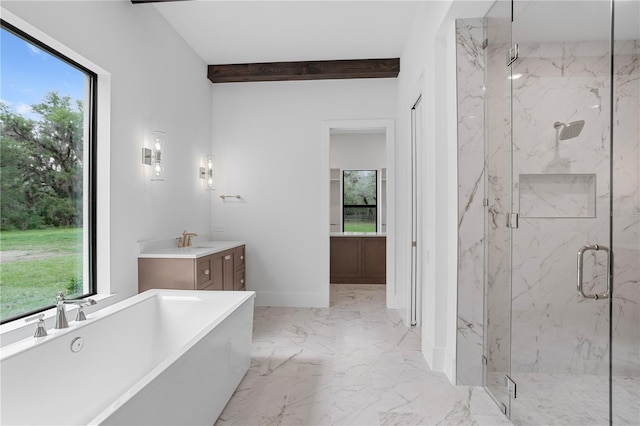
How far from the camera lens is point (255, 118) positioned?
181 inches

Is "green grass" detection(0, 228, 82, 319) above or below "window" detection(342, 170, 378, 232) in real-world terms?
below

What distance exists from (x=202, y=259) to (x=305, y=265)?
174 cm

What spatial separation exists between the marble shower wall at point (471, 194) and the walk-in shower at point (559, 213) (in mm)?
18

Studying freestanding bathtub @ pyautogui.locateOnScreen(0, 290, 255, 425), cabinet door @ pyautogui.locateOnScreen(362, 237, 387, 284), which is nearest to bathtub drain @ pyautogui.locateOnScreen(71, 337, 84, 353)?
freestanding bathtub @ pyautogui.locateOnScreen(0, 290, 255, 425)

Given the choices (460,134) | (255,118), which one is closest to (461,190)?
(460,134)

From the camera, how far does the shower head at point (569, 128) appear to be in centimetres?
151

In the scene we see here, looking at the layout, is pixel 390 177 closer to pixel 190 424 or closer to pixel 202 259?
pixel 202 259

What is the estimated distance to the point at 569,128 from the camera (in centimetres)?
157

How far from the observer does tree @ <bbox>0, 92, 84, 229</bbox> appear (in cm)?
197

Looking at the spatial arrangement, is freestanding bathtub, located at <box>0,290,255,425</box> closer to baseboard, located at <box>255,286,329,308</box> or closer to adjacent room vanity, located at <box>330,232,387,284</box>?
baseboard, located at <box>255,286,329,308</box>

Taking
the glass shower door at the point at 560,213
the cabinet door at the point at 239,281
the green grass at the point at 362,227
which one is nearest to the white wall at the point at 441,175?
the glass shower door at the point at 560,213

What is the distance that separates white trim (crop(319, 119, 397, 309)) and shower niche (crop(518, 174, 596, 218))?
247 cm

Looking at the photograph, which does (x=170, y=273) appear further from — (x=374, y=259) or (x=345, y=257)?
(x=374, y=259)

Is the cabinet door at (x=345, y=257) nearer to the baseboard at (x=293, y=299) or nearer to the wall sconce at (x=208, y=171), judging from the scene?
the baseboard at (x=293, y=299)
